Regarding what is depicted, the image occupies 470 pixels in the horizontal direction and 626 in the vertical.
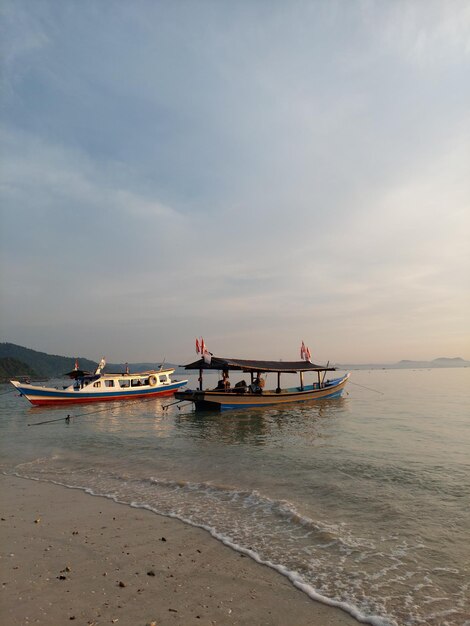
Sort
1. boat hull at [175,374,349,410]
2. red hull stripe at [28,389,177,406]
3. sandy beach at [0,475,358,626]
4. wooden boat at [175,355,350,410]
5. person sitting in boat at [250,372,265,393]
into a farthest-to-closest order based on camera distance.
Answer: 1. red hull stripe at [28,389,177,406]
2. person sitting in boat at [250,372,265,393]
3. wooden boat at [175,355,350,410]
4. boat hull at [175,374,349,410]
5. sandy beach at [0,475,358,626]

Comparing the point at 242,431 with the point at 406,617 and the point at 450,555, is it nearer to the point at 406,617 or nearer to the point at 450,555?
the point at 450,555

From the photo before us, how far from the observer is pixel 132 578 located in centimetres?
585

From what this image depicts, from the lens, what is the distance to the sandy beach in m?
4.95

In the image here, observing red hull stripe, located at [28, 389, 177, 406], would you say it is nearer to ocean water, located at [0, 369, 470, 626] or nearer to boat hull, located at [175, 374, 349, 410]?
boat hull, located at [175, 374, 349, 410]

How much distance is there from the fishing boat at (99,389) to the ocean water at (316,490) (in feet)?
45.3

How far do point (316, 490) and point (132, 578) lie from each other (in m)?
6.58

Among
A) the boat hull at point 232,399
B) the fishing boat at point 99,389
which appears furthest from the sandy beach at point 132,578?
the fishing boat at point 99,389

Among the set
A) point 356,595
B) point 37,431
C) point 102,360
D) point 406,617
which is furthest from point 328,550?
point 102,360

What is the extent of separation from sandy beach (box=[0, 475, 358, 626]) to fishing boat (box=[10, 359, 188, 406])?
31.7 metres

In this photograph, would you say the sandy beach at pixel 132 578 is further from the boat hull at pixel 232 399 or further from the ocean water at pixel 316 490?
the boat hull at pixel 232 399

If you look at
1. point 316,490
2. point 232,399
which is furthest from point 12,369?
point 316,490

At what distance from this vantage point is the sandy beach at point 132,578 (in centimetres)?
495

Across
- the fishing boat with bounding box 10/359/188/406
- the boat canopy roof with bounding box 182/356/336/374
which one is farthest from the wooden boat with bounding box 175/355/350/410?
the fishing boat with bounding box 10/359/188/406

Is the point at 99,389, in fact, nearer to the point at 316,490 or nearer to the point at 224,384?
the point at 224,384
